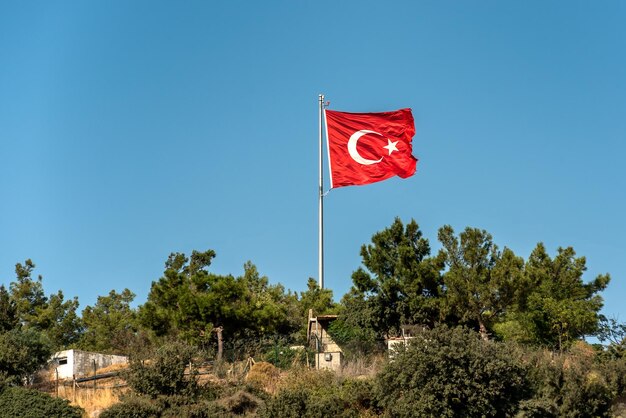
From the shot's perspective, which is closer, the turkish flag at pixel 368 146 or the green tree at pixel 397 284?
the green tree at pixel 397 284

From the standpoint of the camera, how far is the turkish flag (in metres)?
40.9

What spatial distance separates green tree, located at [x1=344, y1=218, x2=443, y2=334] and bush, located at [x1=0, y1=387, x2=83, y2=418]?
38.8 ft

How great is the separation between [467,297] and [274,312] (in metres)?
8.36

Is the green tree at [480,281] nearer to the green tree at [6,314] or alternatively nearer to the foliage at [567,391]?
the foliage at [567,391]

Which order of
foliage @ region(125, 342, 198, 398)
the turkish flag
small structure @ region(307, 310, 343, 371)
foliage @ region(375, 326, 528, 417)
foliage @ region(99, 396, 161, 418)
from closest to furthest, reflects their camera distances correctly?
foliage @ region(375, 326, 528, 417) → foliage @ region(99, 396, 161, 418) → foliage @ region(125, 342, 198, 398) → small structure @ region(307, 310, 343, 371) → the turkish flag

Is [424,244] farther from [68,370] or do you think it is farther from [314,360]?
[68,370]

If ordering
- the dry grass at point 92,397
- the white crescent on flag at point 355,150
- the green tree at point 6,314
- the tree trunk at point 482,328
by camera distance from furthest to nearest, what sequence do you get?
the white crescent on flag at point 355,150 < the green tree at point 6,314 < the tree trunk at point 482,328 < the dry grass at point 92,397

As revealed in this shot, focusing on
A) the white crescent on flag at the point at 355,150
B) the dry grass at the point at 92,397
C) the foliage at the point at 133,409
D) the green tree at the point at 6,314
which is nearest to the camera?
the foliage at the point at 133,409

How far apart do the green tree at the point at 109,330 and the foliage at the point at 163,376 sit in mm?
13917

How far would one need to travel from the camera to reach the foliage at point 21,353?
114 feet

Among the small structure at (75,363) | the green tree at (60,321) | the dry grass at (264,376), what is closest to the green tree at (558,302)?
the dry grass at (264,376)

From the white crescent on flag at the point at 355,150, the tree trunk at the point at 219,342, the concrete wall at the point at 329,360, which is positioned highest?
the white crescent on flag at the point at 355,150

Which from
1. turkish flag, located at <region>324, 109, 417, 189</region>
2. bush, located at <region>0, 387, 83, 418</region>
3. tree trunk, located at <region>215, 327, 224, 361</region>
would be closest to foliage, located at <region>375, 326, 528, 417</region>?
tree trunk, located at <region>215, 327, 224, 361</region>

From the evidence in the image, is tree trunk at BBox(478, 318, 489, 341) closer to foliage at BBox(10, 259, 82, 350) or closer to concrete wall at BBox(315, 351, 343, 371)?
concrete wall at BBox(315, 351, 343, 371)
